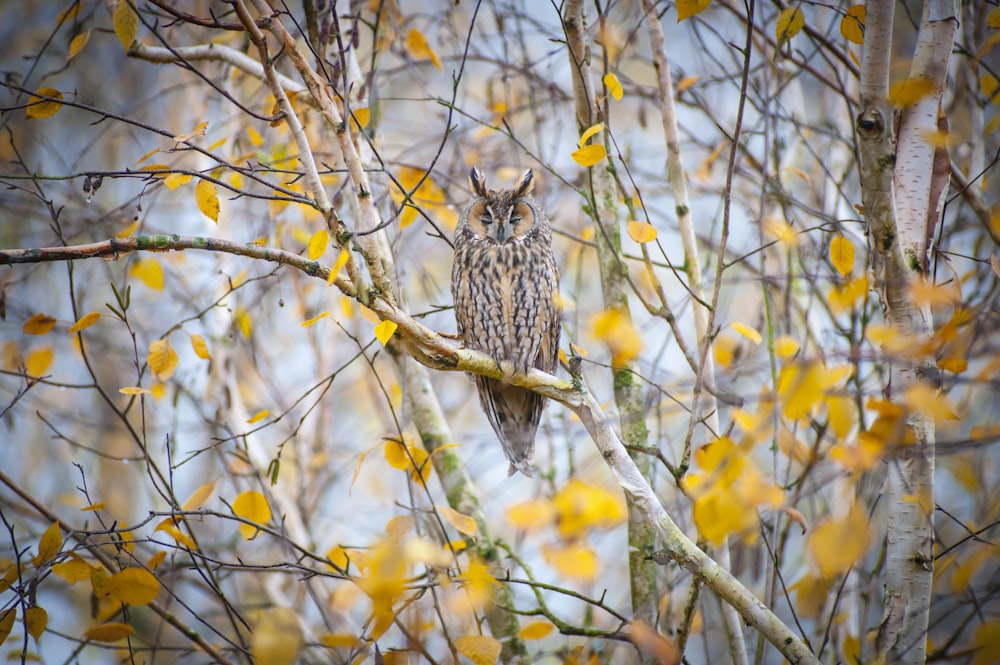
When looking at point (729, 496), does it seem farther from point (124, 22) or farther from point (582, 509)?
point (124, 22)

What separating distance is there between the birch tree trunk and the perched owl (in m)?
1.43

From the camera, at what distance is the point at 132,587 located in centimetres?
181

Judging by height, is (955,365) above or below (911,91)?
below

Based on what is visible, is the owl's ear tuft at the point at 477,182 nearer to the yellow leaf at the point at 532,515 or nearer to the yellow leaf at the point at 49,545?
the yellow leaf at the point at 532,515

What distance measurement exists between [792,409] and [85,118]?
7314 mm

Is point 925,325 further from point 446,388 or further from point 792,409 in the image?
point 446,388

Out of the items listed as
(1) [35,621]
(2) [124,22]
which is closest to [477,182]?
(2) [124,22]

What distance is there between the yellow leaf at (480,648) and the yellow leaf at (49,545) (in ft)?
3.62

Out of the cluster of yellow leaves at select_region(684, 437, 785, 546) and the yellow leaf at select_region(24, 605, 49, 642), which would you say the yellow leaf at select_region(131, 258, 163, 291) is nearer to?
the yellow leaf at select_region(24, 605, 49, 642)

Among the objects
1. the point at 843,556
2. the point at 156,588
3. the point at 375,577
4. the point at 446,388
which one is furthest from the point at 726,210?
the point at 446,388

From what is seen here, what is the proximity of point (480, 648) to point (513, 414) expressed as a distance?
1.58 meters

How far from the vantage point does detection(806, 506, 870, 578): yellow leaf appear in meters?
1.25

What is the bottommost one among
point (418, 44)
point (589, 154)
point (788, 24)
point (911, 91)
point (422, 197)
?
point (911, 91)

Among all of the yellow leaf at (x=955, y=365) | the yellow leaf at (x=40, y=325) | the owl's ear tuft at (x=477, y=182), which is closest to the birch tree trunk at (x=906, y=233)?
the yellow leaf at (x=955, y=365)
